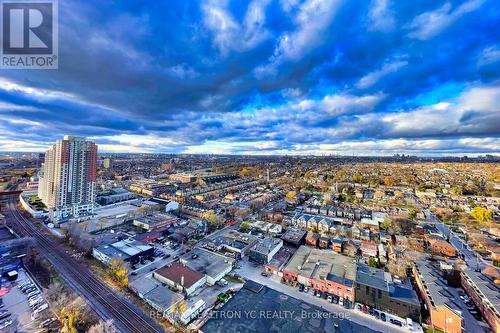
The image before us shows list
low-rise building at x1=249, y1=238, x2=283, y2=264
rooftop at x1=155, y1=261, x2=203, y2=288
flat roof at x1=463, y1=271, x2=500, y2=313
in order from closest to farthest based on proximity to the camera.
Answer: flat roof at x1=463, y1=271, x2=500, y2=313 → rooftop at x1=155, y1=261, x2=203, y2=288 → low-rise building at x1=249, y1=238, x2=283, y2=264

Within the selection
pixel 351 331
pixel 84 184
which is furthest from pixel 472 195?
pixel 84 184

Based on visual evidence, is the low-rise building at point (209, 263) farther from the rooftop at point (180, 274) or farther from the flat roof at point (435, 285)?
the flat roof at point (435, 285)

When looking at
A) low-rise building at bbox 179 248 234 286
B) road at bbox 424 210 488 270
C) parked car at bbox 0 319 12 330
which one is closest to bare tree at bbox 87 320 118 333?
parked car at bbox 0 319 12 330

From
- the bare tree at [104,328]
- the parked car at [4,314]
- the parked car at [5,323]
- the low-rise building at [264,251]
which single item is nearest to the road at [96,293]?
the bare tree at [104,328]

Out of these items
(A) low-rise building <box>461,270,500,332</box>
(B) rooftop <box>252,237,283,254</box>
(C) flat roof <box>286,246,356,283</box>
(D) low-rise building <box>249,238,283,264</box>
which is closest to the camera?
(A) low-rise building <box>461,270,500,332</box>

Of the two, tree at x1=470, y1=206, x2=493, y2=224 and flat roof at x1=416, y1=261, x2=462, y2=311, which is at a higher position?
tree at x1=470, y1=206, x2=493, y2=224

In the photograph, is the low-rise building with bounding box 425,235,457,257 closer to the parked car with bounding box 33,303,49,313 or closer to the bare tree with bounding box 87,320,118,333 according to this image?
the bare tree with bounding box 87,320,118,333

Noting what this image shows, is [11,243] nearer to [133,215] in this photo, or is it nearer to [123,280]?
[133,215]
